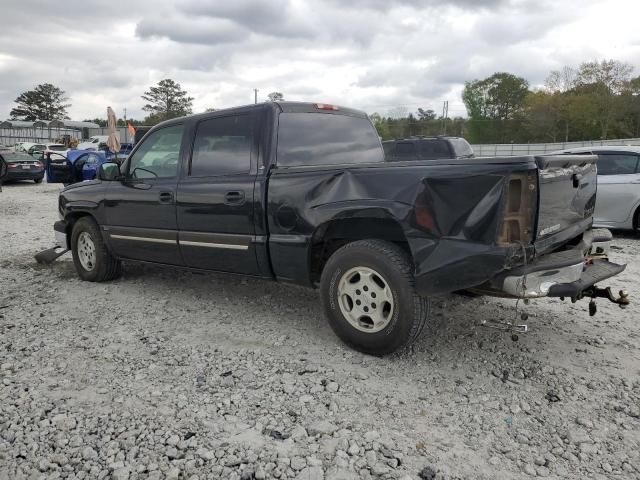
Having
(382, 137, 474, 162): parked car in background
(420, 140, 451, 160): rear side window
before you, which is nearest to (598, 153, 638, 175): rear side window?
(382, 137, 474, 162): parked car in background

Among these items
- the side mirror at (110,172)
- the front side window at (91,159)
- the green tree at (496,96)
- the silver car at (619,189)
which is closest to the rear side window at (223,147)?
the side mirror at (110,172)

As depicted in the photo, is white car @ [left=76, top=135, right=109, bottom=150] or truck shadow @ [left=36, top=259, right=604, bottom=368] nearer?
truck shadow @ [left=36, top=259, right=604, bottom=368]

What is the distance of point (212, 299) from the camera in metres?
5.32

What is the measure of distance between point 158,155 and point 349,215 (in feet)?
7.99

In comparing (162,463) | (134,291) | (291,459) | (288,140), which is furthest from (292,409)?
(134,291)

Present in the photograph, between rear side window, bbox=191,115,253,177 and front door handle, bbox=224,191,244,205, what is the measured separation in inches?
7.8

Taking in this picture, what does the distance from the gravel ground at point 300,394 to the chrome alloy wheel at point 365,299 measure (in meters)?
0.27

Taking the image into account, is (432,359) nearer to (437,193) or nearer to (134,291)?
(437,193)

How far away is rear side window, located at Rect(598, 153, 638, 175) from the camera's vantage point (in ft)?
27.7

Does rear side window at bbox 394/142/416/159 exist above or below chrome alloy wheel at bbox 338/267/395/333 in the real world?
above

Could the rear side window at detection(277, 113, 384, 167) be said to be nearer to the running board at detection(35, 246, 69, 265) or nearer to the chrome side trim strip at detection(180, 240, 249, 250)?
the chrome side trim strip at detection(180, 240, 249, 250)

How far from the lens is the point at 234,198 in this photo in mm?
4391

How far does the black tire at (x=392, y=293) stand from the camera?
3521 millimetres

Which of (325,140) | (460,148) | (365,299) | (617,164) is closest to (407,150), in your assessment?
(460,148)
